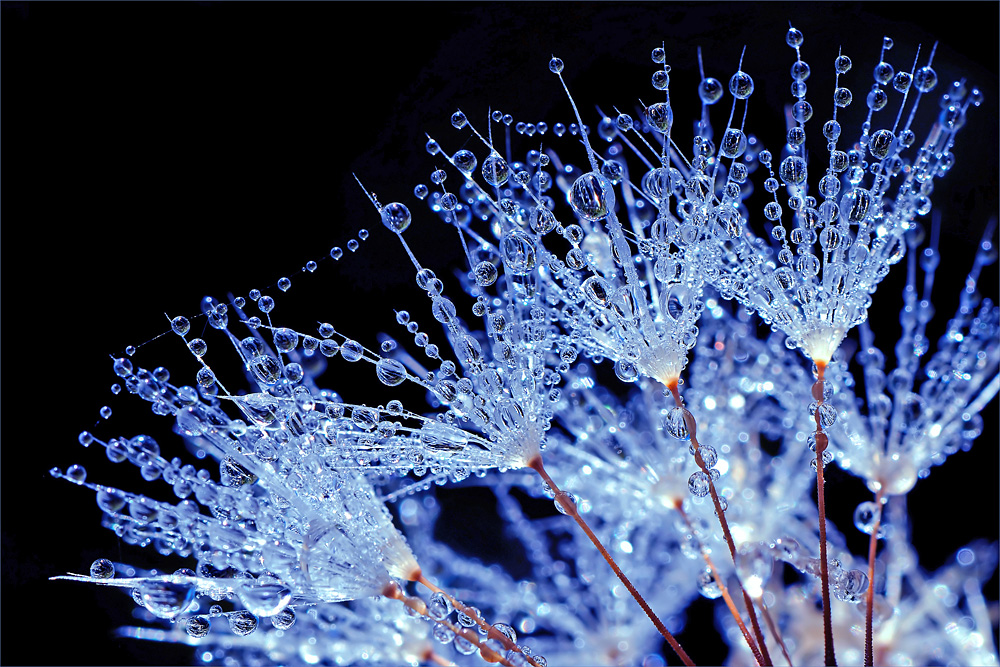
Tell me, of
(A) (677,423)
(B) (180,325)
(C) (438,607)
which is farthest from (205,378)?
(A) (677,423)

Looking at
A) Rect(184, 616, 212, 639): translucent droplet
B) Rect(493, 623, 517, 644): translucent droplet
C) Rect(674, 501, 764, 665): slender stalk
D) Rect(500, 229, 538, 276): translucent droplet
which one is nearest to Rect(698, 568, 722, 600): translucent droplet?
Rect(674, 501, 764, 665): slender stalk

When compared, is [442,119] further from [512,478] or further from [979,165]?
[979,165]

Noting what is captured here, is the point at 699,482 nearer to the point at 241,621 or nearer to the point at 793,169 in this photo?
the point at 793,169

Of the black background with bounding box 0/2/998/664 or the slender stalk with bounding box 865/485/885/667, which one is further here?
the black background with bounding box 0/2/998/664

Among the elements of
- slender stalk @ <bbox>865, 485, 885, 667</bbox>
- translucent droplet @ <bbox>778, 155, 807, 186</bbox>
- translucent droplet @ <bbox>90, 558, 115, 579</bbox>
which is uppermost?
translucent droplet @ <bbox>778, 155, 807, 186</bbox>

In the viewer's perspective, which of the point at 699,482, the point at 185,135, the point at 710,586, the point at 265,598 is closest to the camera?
the point at 265,598

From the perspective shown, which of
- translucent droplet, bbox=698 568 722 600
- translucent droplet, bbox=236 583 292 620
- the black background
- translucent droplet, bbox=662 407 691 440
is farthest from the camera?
the black background

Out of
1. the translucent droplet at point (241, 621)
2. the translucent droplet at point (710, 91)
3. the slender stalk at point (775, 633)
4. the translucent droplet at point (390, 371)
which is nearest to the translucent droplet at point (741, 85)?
the translucent droplet at point (710, 91)

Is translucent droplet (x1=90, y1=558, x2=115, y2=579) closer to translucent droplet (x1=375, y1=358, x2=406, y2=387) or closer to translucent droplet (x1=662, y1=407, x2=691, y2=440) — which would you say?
translucent droplet (x1=375, y1=358, x2=406, y2=387)
